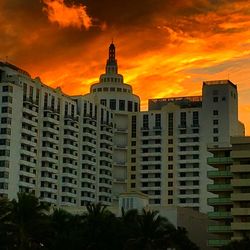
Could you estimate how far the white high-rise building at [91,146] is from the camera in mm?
160250

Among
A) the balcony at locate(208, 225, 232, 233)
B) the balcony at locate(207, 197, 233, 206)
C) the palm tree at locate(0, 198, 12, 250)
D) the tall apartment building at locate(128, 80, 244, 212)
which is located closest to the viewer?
the palm tree at locate(0, 198, 12, 250)

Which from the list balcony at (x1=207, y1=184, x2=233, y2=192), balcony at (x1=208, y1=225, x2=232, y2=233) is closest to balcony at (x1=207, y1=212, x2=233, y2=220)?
balcony at (x1=208, y1=225, x2=232, y2=233)

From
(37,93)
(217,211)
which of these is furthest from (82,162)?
(217,211)

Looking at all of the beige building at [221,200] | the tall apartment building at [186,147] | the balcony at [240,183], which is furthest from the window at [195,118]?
the balcony at [240,183]

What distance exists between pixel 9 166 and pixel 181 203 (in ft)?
178

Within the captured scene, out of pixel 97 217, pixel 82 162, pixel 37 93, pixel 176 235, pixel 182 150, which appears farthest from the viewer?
pixel 182 150

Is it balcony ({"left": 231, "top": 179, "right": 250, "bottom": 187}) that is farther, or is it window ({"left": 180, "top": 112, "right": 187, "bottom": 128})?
window ({"left": 180, "top": 112, "right": 187, "bottom": 128})

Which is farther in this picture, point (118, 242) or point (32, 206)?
point (118, 242)

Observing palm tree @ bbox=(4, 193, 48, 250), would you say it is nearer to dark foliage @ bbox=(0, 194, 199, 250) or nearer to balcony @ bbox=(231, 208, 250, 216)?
dark foliage @ bbox=(0, 194, 199, 250)

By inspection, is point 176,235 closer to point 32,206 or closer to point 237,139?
point 237,139

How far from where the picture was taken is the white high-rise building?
160250 millimetres

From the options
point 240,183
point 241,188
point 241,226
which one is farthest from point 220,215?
point 240,183

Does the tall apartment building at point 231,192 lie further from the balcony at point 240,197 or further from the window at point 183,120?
the window at point 183,120

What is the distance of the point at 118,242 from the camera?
96.9m
